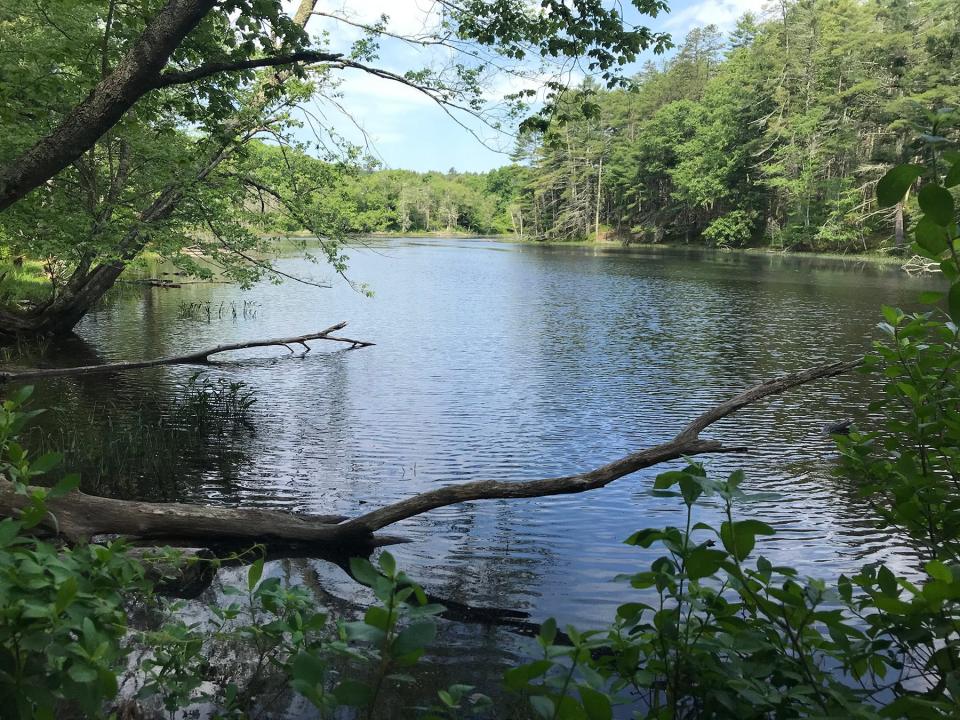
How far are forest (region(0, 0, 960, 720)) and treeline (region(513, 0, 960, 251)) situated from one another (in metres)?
22.3

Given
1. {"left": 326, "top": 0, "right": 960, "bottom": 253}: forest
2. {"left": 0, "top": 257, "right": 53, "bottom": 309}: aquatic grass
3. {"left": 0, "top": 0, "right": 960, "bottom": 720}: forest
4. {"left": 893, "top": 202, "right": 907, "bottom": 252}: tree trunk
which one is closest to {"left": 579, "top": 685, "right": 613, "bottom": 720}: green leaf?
{"left": 0, "top": 0, "right": 960, "bottom": 720}: forest

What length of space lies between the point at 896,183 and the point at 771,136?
218 feet

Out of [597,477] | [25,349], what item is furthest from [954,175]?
[25,349]

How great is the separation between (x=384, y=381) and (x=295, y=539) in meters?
7.86

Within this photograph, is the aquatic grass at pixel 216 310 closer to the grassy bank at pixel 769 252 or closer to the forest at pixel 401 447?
the forest at pixel 401 447

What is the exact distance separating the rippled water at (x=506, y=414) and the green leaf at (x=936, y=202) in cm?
421

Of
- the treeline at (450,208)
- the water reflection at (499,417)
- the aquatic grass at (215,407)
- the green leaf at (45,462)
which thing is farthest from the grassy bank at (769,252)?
the green leaf at (45,462)

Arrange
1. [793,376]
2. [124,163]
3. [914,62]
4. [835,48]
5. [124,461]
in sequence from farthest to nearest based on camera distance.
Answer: [835,48] → [914,62] → [124,163] → [124,461] → [793,376]

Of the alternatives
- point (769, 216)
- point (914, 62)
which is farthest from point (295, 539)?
point (769, 216)

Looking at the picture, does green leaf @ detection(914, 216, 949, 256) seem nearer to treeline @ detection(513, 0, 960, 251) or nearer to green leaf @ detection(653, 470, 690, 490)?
green leaf @ detection(653, 470, 690, 490)

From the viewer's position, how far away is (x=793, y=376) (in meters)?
5.77

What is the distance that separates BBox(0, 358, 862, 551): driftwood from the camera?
5.31 meters

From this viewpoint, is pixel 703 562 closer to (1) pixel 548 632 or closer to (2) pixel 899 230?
(1) pixel 548 632

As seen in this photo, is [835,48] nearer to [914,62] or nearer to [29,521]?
[914,62]
